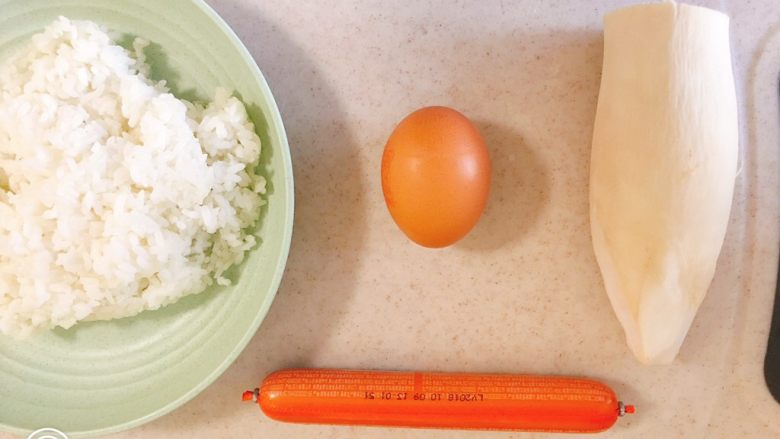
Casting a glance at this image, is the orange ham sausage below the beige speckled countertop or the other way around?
below

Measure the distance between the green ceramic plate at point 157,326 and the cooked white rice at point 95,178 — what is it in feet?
0.15

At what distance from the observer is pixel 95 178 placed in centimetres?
66

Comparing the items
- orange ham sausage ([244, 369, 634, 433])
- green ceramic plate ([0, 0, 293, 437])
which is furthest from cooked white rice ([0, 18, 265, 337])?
orange ham sausage ([244, 369, 634, 433])

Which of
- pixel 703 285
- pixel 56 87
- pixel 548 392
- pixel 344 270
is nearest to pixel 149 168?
pixel 56 87

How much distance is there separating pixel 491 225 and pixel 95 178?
0.47m

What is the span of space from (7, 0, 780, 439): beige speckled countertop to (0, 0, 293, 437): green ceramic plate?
54 millimetres

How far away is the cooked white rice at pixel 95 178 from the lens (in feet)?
2.17

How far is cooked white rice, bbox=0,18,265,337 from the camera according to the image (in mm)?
661

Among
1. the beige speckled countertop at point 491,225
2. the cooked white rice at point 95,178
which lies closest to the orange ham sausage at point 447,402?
the beige speckled countertop at point 491,225

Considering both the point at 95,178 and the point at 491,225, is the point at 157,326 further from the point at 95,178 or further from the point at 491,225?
the point at 491,225

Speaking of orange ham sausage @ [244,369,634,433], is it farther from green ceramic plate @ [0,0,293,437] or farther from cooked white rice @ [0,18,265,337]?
cooked white rice @ [0,18,265,337]

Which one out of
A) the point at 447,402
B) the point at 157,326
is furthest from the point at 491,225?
the point at 157,326

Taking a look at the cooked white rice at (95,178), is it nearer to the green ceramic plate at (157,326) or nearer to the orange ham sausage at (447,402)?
the green ceramic plate at (157,326)

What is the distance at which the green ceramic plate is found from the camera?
71 centimetres
